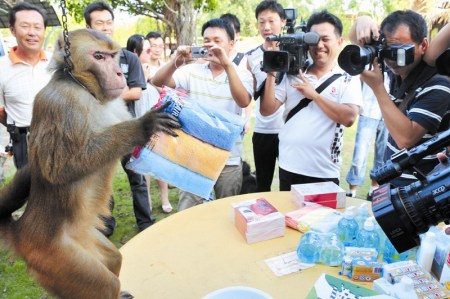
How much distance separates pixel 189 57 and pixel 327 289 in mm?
2087

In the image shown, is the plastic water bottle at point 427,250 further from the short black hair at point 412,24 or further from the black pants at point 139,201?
the black pants at point 139,201

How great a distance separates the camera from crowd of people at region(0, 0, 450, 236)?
2.00m

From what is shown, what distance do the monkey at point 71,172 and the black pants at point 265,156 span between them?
6.48 ft

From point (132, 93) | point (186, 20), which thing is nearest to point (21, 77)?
point (132, 93)

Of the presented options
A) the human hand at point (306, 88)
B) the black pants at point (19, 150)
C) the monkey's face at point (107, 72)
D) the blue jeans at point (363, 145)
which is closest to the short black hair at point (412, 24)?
the human hand at point (306, 88)

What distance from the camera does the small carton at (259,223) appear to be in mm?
1814

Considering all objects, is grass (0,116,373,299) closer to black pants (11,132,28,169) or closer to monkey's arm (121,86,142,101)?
black pants (11,132,28,169)

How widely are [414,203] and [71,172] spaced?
128cm

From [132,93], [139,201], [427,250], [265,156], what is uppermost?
[132,93]

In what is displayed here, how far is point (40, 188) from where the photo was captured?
1640mm

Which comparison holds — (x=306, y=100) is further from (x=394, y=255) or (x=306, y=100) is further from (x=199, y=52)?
(x=394, y=255)

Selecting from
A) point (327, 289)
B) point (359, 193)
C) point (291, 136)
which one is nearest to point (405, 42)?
point (291, 136)

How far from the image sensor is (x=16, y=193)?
1.73m

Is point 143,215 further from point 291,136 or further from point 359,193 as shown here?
point 359,193
